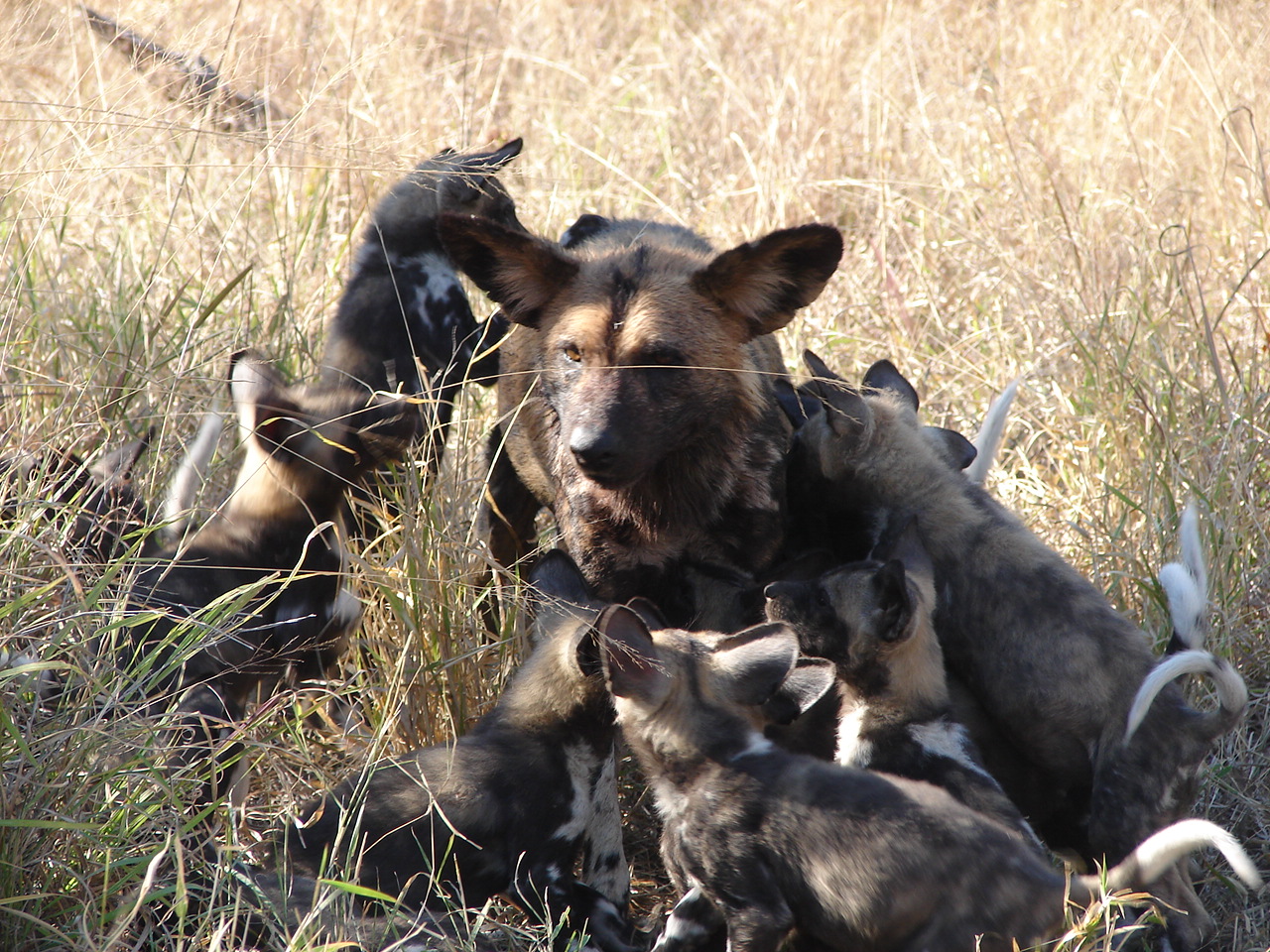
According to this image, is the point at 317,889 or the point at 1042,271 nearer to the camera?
the point at 317,889

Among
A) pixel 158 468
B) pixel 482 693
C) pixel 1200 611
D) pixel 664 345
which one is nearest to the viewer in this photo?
pixel 1200 611

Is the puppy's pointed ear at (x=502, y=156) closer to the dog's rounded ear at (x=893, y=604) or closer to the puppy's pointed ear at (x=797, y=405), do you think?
the puppy's pointed ear at (x=797, y=405)

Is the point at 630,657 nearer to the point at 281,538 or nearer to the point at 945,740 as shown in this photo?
the point at 945,740

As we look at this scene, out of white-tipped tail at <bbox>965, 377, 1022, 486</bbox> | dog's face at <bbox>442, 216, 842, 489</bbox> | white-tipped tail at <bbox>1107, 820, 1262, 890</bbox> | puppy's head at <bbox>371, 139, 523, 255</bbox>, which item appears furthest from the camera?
puppy's head at <bbox>371, 139, 523, 255</bbox>

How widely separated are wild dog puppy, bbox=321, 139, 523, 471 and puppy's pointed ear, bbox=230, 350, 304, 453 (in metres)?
0.53

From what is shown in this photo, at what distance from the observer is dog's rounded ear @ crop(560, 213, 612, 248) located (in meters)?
4.36

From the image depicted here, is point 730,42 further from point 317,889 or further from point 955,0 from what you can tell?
point 317,889

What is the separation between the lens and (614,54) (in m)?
8.09

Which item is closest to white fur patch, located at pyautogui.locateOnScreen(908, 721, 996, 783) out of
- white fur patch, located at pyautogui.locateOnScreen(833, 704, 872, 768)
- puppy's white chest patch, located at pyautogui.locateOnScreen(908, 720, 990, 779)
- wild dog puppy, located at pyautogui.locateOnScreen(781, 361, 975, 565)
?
puppy's white chest patch, located at pyautogui.locateOnScreen(908, 720, 990, 779)

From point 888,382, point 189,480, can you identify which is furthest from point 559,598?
point 888,382

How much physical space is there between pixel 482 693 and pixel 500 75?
14.5 feet

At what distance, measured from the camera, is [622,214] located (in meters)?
6.54

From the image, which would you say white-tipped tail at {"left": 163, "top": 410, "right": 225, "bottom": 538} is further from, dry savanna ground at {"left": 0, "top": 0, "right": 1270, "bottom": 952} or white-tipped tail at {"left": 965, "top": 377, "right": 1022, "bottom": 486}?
white-tipped tail at {"left": 965, "top": 377, "right": 1022, "bottom": 486}

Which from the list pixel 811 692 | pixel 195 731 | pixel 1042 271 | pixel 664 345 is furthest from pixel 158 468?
pixel 1042 271
